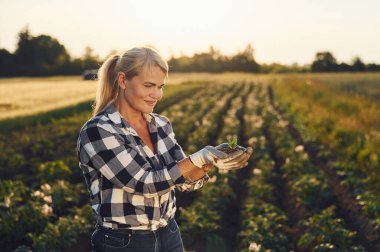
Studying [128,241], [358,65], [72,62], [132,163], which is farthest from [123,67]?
[358,65]

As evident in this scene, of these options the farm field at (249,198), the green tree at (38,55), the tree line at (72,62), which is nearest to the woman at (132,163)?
the farm field at (249,198)

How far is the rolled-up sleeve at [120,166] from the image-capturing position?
2.37m

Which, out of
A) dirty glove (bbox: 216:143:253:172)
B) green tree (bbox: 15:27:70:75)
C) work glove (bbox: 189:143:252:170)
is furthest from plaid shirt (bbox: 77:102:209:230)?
green tree (bbox: 15:27:70:75)

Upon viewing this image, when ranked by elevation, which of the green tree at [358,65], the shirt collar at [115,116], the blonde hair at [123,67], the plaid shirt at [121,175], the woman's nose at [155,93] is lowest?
the green tree at [358,65]

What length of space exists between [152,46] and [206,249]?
3.76 meters

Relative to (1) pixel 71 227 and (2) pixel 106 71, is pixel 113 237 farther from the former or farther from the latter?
(1) pixel 71 227

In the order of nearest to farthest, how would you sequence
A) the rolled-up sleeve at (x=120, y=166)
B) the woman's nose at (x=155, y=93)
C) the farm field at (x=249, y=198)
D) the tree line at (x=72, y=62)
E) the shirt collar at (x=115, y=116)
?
the rolled-up sleeve at (x=120, y=166)
the shirt collar at (x=115, y=116)
the woman's nose at (x=155, y=93)
the farm field at (x=249, y=198)
the tree line at (x=72, y=62)

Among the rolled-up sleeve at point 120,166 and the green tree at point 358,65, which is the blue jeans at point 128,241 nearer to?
the rolled-up sleeve at point 120,166

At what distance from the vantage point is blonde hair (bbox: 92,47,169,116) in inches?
99.0

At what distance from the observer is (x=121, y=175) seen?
237 cm

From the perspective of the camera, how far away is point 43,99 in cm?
2598

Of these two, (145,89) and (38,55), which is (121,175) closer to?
(145,89)

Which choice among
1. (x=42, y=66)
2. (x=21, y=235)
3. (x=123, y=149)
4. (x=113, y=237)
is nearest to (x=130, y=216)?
(x=113, y=237)

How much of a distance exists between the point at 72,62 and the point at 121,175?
2616 inches
